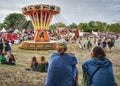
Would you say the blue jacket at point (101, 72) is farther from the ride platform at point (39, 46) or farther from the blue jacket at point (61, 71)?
the ride platform at point (39, 46)

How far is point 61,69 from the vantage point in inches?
234

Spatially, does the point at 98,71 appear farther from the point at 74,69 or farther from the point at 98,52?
the point at 74,69

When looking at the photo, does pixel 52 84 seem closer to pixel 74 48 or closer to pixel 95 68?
pixel 95 68

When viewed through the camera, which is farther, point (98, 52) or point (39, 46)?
point (39, 46)

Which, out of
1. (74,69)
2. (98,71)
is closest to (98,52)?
(98,71)

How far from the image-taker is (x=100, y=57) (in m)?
5.70

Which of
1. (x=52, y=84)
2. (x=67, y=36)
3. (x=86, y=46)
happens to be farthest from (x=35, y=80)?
(x=67, y=36)

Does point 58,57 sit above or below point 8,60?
above

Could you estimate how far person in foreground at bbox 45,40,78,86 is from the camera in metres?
5.91

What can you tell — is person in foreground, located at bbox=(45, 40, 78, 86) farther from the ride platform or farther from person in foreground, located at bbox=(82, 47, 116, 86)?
the ride platform

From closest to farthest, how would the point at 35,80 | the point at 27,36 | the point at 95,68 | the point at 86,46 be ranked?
1. the point at 95,68
2. the point at 35,80
3. the point at 86,46
4. the point at 27,36

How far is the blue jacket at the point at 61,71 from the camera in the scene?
5910 mm

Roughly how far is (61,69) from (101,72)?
0.81 meters

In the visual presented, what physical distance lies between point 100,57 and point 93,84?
515mm
